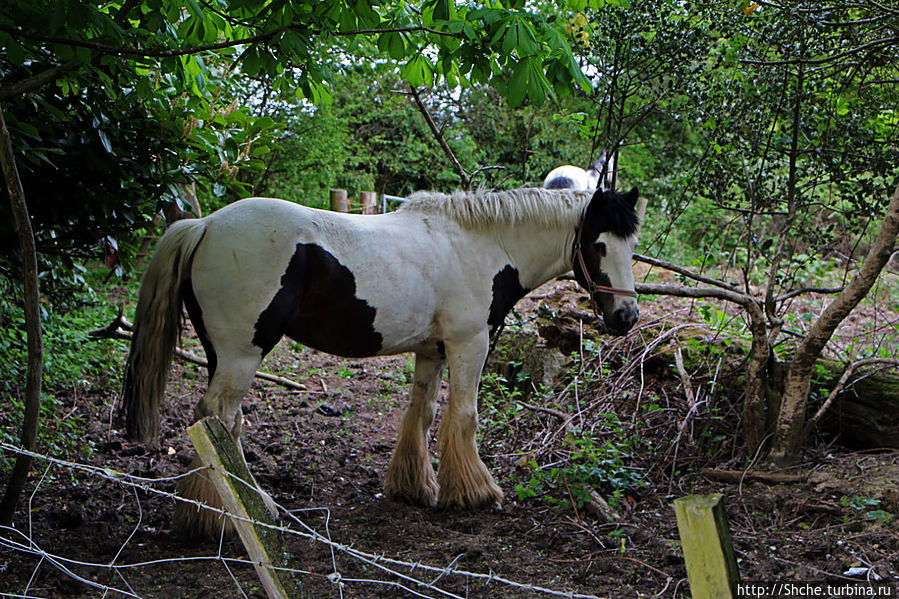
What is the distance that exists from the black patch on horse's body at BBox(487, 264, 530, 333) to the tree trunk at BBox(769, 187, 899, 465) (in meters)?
1.61

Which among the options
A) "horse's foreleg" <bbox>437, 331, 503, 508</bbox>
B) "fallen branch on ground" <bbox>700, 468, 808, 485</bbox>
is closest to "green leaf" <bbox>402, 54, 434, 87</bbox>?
"horse's foreleg" <bbox>437, 331, 503, 508</bbox>

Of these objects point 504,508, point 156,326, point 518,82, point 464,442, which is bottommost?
point 504,508

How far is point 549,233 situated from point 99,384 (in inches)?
152

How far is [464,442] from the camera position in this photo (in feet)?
12.8

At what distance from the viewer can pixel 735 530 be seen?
3.30m

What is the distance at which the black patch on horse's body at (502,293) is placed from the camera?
3945mm

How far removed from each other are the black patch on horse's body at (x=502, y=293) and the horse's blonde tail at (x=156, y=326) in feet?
5.31

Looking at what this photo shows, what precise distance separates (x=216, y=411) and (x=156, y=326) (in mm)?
510

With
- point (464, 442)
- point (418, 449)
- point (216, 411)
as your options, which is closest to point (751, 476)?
point (464, 442)

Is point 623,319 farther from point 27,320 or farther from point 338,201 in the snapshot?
point 338,201

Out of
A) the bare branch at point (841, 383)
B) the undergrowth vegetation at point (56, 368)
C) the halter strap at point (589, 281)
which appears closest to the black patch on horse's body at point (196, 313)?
the undergrowth vegetation at point (56, 368)

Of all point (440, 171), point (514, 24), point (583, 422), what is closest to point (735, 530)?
point (583, 422)

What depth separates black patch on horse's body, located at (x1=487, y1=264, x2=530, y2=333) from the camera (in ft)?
Result: 12.9

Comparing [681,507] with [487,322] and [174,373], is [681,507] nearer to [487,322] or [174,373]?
[487,322]
